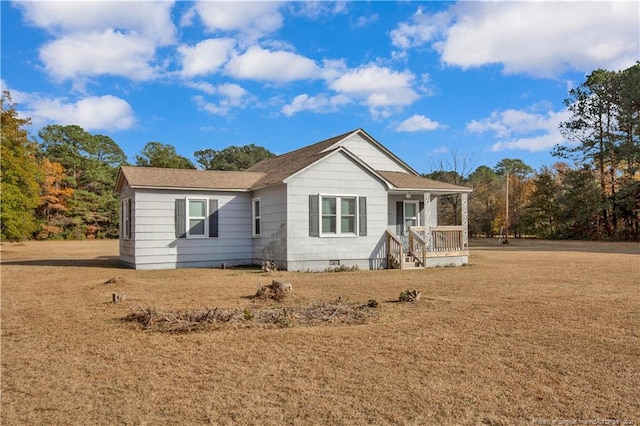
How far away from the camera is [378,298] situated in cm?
961

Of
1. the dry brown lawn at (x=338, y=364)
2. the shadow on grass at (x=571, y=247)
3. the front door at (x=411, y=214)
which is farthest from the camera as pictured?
the shadow on grass at (x=571, y=247)

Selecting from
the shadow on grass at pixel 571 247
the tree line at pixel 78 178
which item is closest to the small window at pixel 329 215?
the shadow on grass at pixel 571 247

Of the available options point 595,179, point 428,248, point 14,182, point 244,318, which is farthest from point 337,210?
point 595,179

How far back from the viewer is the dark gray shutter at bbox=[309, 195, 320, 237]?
50.8ft

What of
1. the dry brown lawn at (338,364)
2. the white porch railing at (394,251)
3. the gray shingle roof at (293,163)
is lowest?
the dry brown lawn at (338,364)

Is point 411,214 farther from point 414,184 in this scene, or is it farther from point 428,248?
point 428,248

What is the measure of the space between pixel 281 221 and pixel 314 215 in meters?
1.13

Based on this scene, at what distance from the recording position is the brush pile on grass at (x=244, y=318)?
6.91 m

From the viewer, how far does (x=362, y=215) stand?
16203mm

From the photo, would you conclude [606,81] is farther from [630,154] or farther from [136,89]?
[136,89]

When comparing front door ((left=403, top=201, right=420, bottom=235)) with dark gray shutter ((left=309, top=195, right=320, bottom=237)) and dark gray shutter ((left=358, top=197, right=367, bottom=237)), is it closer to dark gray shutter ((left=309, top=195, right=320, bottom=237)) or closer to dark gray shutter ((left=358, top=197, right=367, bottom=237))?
dark gray shutter ((left=358, top=197, right=367, bottom=237))

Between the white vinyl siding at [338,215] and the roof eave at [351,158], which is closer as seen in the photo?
the roof eave at [351,158]

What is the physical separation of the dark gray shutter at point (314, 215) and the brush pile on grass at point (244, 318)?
7424 millimetres

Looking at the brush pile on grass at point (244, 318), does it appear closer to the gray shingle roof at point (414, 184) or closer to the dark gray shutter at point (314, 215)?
the dark gray shutter at point (314, 215)
